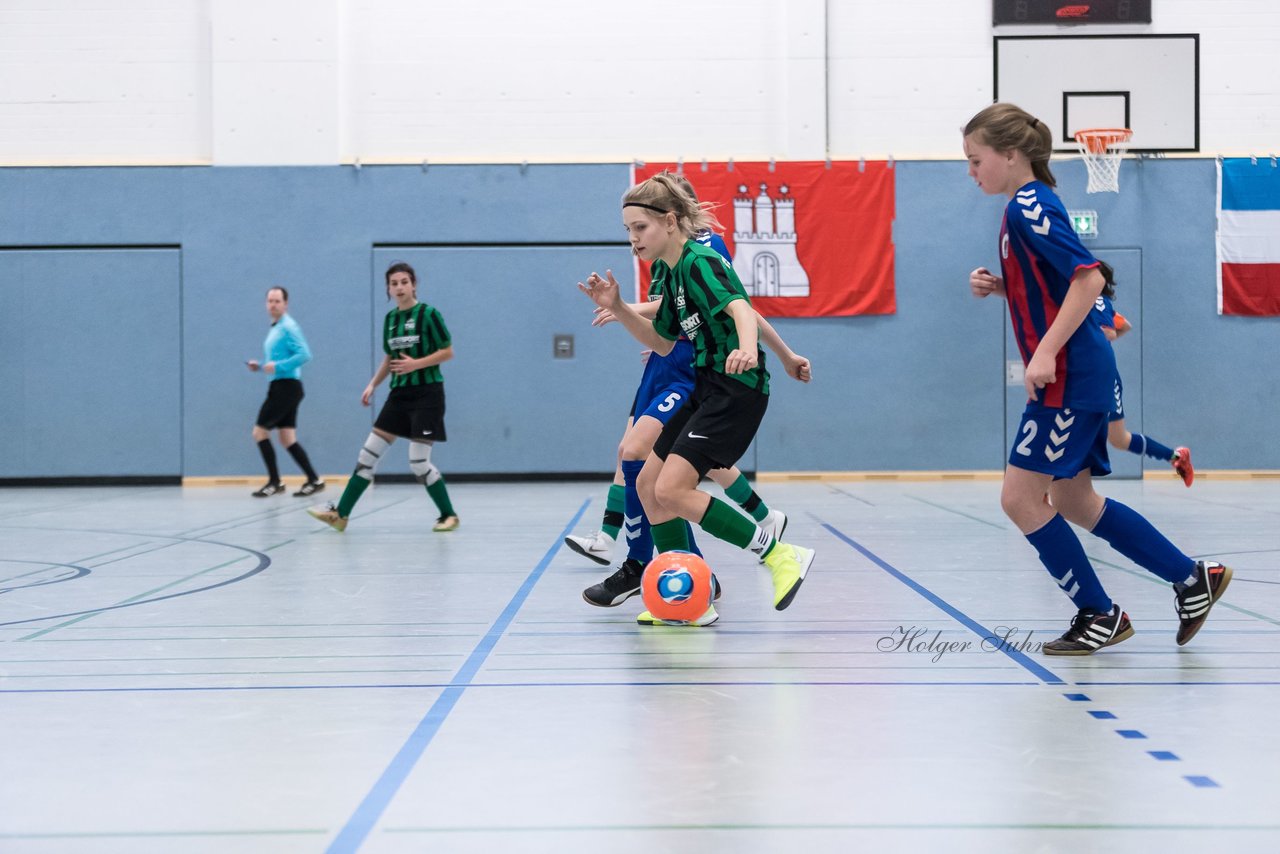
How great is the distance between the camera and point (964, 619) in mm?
4391

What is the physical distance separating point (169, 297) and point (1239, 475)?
12427mm

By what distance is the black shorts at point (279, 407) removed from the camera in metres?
11.8

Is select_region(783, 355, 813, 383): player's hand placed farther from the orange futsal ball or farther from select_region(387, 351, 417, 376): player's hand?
select_region(387, 351, 417, 376): player's hand

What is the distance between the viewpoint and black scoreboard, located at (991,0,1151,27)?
13.7 meters

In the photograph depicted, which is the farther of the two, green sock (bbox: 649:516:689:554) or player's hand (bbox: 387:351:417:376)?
player's hand (bbox: 387:351:417:376)

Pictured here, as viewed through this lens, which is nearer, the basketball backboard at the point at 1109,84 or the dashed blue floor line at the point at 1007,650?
the dashed blue floor line at the point at 1007,650

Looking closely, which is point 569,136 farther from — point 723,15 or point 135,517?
point 135,517

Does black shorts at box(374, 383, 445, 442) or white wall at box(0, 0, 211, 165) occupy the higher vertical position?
white wall at box(0, 0, 211, 165)

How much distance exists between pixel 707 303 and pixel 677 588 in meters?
1.00

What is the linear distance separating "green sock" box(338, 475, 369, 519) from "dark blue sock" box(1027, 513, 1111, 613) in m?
4.98

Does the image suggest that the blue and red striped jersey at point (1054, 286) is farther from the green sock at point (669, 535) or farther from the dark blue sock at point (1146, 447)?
the dark blue sock at point (1146, 447)

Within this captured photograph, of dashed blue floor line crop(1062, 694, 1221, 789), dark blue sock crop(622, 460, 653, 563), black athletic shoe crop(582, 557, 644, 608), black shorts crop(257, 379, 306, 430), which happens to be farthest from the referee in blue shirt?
dashed blue floor line crop(1062, 694, 1221, 789)

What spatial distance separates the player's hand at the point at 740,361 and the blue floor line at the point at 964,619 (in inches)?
46.5

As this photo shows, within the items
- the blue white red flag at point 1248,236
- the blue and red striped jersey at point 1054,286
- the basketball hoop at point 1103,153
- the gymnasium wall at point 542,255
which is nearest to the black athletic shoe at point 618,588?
the blue and red striped jersey at point 1054,286
